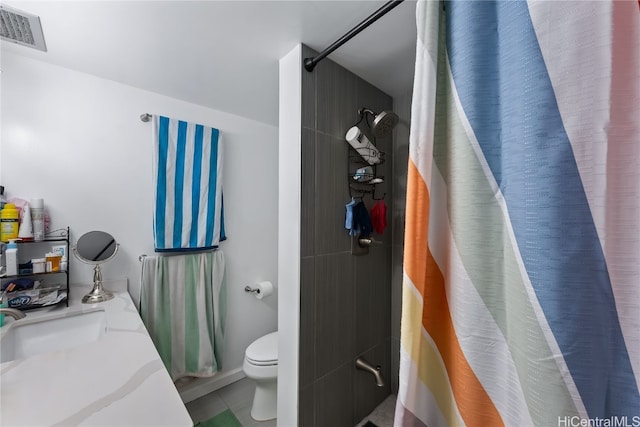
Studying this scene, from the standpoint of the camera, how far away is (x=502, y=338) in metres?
0.48

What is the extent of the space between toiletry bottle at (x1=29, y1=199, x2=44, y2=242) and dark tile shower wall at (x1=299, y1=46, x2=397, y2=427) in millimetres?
1349

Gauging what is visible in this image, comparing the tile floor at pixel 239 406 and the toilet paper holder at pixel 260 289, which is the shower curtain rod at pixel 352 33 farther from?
the tile floor at pixel 239 406

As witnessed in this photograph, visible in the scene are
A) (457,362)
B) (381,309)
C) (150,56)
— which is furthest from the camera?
(381,309)

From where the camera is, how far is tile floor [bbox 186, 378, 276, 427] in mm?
1607

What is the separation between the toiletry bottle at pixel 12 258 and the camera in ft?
3.68

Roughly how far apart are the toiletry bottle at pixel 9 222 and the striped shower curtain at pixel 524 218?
5.90 feet

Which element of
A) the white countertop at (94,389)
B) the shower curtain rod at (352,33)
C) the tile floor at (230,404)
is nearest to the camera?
the white countertop at (94,389)

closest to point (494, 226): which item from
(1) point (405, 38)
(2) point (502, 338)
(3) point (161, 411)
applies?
(2) point (502, 338)

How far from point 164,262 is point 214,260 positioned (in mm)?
Result: 327

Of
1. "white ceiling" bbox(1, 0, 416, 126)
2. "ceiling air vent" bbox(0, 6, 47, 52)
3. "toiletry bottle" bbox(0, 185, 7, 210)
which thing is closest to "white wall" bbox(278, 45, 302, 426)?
"white ceiling" bbox(1, 0, 416, 126)

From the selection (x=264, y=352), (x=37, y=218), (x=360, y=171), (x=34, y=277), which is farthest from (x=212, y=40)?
(x=264, y=352)

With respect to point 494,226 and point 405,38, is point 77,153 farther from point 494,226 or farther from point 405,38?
point 494,226
